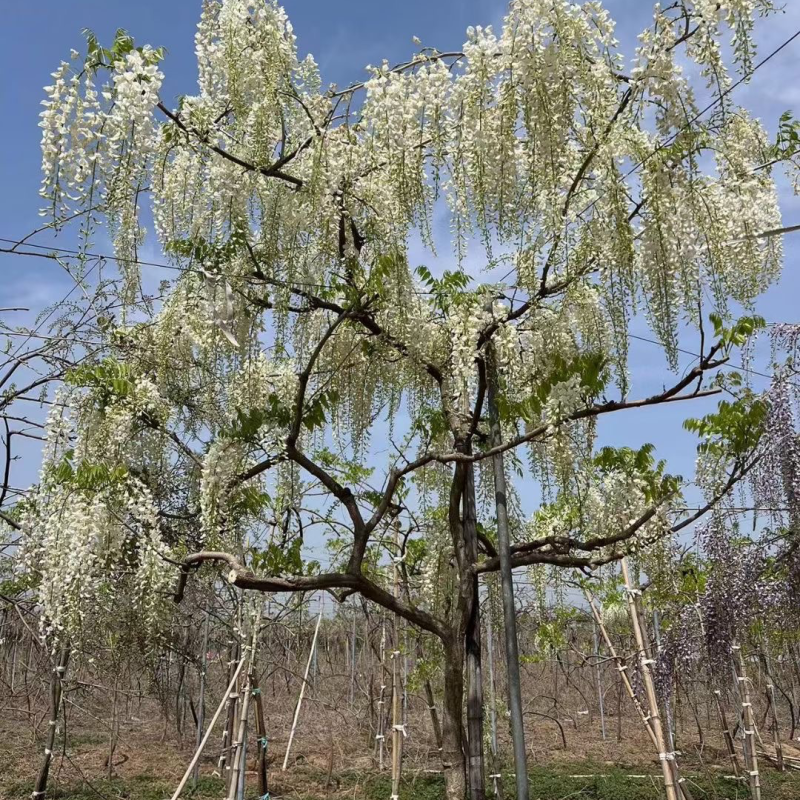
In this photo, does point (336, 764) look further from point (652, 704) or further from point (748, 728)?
point (652, 704)

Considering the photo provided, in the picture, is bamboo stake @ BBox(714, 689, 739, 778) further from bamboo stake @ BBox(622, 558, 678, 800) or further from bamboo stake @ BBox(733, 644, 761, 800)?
bamboo stake @ BBox(622, 558, 678, 800)

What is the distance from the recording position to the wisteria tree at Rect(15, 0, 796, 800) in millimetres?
2717

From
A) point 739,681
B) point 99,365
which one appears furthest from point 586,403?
point 739,681

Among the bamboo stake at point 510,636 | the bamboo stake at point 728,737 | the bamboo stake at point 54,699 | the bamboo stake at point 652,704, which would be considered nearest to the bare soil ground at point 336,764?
the bamboo stake at point 728,737

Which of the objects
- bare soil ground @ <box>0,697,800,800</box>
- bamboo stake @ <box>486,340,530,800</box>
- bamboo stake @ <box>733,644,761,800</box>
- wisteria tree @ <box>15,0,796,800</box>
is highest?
wisteria tree @ <box>15,0,796,800</box>

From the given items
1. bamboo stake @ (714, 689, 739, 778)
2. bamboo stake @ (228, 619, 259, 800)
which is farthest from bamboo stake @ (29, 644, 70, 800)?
bamboo stake @ (714, 689, 739, 778)

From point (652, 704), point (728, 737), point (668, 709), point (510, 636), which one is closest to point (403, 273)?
point (510, 636)

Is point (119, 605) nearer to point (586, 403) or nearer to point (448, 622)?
point (448, 622)

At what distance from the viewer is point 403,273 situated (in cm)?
324

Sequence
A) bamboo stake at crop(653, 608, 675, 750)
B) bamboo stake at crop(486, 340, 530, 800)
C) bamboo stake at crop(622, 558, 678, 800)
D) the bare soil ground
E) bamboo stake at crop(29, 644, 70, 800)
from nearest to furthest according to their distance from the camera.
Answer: bamboo stake at crop(486, 340, 530, 800) → bamboo stake at crop(622, 558, 678, 800) → bamboo stake at crop(29, 644, 70, 800) → bamboo stake at crop(653, 608, 675, 750) → the bare soil ground

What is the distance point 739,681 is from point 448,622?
2800 mm

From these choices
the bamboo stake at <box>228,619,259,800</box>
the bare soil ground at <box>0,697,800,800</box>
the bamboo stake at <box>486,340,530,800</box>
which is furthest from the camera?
the bare soil ground at <box>0,697,800,800</box>

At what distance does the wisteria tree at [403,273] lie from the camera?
2.72 m

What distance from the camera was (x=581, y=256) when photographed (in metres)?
3.09
